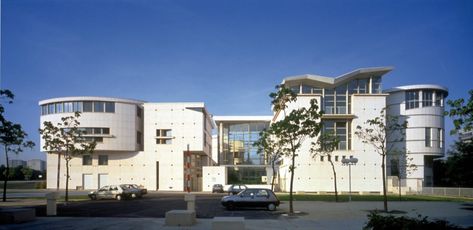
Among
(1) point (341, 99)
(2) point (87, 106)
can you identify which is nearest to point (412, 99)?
(1) point (341, 99)

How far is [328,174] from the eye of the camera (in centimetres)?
5869

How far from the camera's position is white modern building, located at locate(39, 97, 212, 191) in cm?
6481

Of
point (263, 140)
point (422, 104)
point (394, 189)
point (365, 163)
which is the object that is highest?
point (422, 104)

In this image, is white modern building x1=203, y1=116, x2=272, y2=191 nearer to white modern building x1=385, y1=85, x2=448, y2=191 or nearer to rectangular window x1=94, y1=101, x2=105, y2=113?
rectangular window x1=94, y1=101, x2=105, y2=113

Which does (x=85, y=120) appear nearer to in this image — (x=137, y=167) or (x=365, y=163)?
(x=137, y=167)

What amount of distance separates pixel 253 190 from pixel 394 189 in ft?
129

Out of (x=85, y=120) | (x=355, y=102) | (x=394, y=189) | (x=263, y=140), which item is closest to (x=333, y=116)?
(x=355, y=102)

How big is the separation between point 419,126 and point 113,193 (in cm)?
4529

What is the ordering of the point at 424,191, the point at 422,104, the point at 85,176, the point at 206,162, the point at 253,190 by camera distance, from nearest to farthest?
the point at 253,190 < the point at 424,191 < the point at 422,104 < the point at 85,176 < the point at 206,162

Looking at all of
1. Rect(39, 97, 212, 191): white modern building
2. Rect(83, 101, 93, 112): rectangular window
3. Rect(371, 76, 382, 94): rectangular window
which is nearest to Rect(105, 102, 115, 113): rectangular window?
Rect(39, 97, 212, 191): white modern building

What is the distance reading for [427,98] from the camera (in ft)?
208

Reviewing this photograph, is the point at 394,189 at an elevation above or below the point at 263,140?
below

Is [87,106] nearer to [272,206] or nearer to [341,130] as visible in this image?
[341,130]

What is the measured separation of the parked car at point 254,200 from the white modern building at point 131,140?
3771 cm
